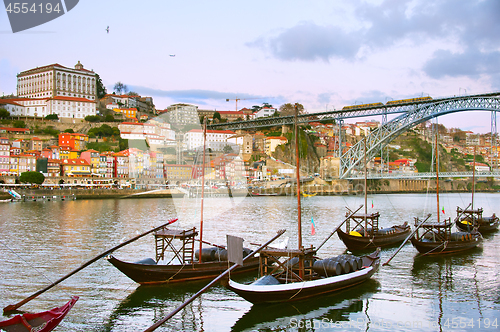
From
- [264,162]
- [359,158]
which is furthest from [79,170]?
[359,158]

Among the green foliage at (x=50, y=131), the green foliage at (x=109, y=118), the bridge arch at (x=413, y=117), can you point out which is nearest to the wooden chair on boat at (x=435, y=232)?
the bridge arch at (x=413, y=117)

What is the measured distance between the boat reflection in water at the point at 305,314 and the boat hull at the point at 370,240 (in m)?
4.22

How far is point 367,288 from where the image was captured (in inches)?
309

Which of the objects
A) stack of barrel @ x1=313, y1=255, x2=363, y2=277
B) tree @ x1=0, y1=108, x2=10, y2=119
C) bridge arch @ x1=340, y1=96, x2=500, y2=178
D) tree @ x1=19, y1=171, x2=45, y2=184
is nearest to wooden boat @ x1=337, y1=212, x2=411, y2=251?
stack of barrel @ x1=313, y1=255, x2=363, y2=277

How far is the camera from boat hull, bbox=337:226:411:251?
11.5m

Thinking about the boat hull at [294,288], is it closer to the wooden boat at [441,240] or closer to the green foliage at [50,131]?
the wooden boat at [441,240]

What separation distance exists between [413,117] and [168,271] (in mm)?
28830

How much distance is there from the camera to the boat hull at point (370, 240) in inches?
452

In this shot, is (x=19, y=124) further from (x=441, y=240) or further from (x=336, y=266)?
(x=336, y=266)

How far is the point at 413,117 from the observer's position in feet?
103

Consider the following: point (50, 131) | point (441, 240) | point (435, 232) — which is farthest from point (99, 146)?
point (441, 240)

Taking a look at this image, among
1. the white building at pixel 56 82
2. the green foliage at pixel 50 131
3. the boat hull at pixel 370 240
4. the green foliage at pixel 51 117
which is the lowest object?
the boat hull at pixel 370 240

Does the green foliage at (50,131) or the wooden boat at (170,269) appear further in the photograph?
the green foliage at (50,131)

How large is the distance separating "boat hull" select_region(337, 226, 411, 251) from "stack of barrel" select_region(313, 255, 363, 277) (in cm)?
370
